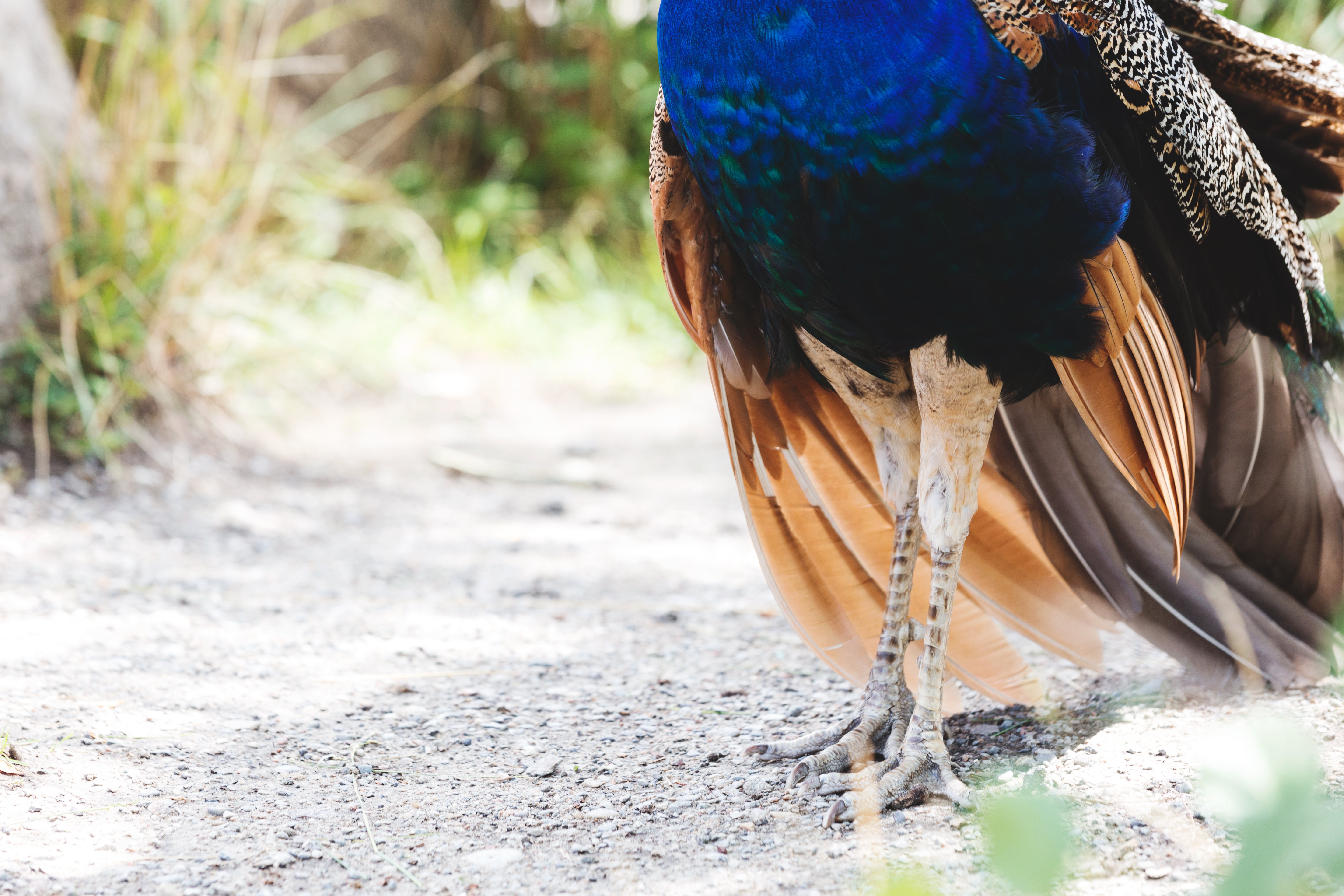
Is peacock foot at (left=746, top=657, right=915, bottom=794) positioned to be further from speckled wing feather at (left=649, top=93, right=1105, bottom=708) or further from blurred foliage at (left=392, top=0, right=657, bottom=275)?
blurred foliage at (left=392, top=0, right=657, bottom=275)

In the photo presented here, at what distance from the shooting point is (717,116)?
5.92ft

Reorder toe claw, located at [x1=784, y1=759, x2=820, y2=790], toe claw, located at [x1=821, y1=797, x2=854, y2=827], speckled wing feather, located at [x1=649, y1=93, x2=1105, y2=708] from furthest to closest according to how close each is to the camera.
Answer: speckled wing feather, located at [x1=649, y1=93, x2=1105, y2=708] < toe claw, located at [x1=784, y1=759, x2=820, y2=790] < toe claw, located at [x1=821, y1=797, x2=854, y2=827]

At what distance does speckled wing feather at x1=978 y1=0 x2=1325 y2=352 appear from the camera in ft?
5.90

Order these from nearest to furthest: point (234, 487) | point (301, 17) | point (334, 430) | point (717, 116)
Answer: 1. point (717, 116)
2. point (234, 487)
3. point (334, 430)
4. point (301, 17)

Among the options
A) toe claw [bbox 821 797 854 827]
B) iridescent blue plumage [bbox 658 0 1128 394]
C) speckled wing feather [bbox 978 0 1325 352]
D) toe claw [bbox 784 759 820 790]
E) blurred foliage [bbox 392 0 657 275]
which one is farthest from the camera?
blurred foliage [bbox 392 0 657 275]

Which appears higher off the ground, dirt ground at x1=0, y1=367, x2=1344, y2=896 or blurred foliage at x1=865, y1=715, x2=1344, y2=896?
blurred foliage at x1=865, y1=715, x2=1344, y2=896

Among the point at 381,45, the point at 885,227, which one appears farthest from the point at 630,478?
the point at 381,45

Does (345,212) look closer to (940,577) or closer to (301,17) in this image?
(301,17)

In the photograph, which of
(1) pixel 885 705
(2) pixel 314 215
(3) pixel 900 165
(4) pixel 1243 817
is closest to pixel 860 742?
(1) pixel 885 705

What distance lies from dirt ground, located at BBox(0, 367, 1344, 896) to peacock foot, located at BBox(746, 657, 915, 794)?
0.20 ft

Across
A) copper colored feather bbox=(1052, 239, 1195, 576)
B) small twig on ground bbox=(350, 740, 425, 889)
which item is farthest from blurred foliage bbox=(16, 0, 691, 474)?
copper colored feather bbox=(1052, 239, 1195, 576)

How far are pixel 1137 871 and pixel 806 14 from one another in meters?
1.35

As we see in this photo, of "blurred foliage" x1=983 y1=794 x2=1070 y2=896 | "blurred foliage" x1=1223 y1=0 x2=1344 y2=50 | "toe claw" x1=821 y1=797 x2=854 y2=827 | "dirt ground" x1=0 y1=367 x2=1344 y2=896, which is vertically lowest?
"dirt ground" x1=0 y1=367 x2=1344 y2=896

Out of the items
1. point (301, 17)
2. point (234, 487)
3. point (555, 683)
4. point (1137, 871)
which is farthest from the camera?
point (301, 17)
